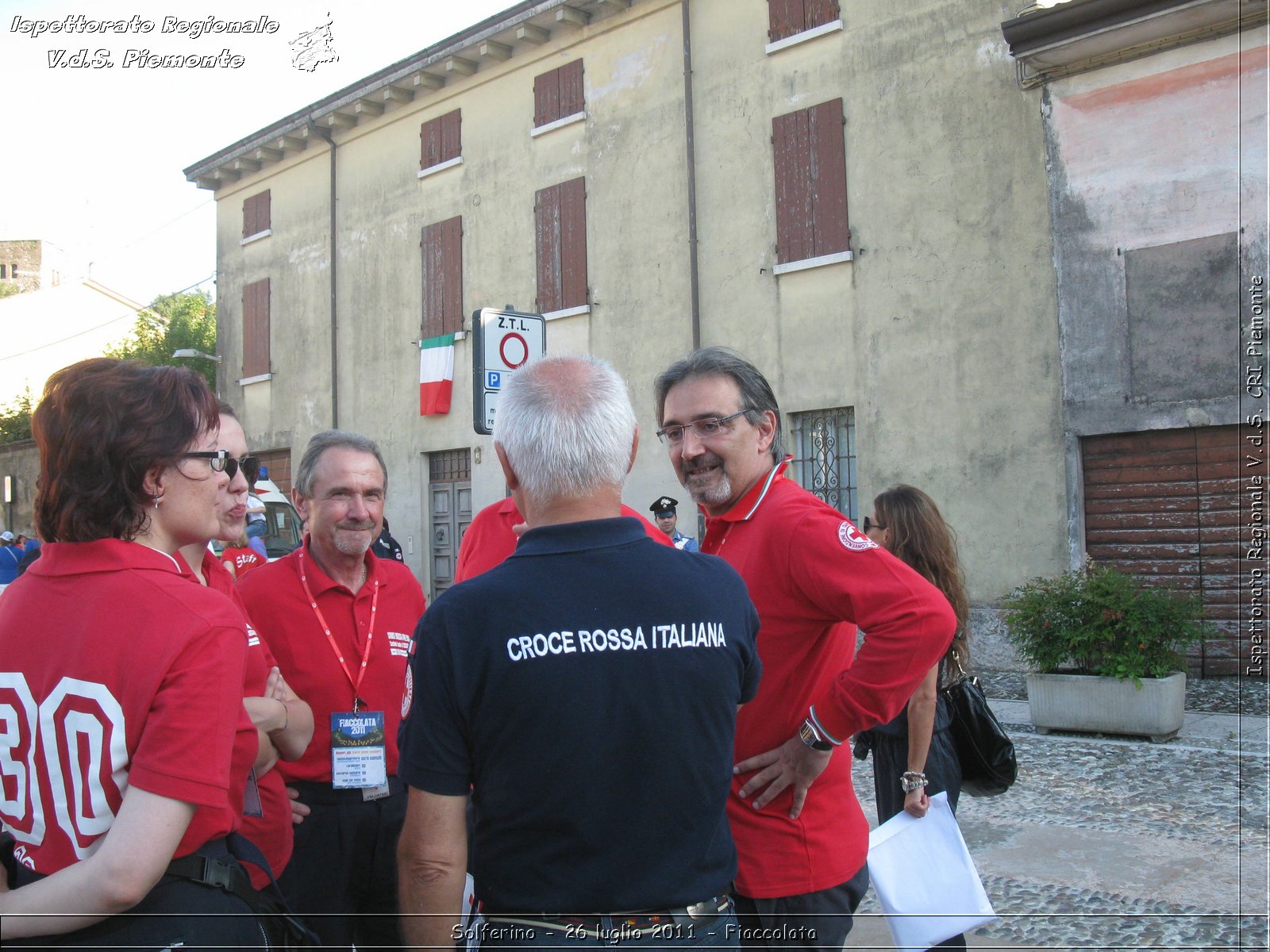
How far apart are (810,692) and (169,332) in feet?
130

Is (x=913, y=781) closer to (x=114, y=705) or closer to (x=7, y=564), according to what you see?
(x=114, y=705)

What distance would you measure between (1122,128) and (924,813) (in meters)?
9.71

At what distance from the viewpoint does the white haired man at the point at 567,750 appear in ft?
5.76

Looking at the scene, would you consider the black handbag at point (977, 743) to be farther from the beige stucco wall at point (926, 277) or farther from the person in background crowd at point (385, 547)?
the beige stucco wall at point (926, 277)

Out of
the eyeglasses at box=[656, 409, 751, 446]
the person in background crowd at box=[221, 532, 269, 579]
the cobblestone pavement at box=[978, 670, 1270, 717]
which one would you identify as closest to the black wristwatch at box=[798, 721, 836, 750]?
the eyeglasses at box=[656, 409, 751, 446]

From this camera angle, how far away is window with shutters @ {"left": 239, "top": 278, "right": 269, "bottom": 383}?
853 inches

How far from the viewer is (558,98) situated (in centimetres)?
Result: 1633

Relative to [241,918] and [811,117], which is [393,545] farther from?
[811,117]

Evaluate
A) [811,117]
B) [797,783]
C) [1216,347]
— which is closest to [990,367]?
[1216,347]

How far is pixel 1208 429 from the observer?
10219 millimetres

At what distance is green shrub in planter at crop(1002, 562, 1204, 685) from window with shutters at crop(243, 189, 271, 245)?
1861 centimetres

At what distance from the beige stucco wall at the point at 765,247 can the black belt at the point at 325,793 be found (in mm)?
9673

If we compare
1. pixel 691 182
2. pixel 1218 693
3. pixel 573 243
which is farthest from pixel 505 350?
pixel 573 243

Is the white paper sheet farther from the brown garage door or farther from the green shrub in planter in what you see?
the brown garage door
